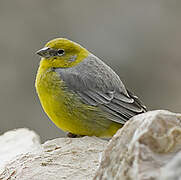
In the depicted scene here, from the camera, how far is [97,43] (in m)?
12.6

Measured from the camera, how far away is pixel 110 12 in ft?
46.2

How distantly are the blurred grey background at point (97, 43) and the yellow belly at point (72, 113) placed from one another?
5257mm

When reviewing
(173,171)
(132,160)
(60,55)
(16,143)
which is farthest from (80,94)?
(173,171)

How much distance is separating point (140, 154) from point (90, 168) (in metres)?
1.31

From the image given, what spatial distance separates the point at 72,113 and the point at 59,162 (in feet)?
3.11

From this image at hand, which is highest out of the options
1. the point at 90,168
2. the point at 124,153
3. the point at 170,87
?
the point at 124,153

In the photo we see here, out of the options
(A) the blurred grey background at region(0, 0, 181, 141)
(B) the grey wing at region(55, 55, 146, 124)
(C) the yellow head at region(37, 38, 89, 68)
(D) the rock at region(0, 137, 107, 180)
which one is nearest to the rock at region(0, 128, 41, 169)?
(D) the rock at region(0, 137, 107, 180)

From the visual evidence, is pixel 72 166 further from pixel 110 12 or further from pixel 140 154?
pixel 110 12

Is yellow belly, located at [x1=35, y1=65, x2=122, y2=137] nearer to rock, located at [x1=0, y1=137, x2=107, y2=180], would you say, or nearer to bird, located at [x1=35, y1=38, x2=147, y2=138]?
bird, located at [x1=35, y1=38, x2=147, y2=138]

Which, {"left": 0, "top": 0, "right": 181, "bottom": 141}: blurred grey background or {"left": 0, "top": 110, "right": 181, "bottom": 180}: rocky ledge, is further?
{"left": 0, "top": 0, "right": 181, "bottom": 141}: blurred grey background

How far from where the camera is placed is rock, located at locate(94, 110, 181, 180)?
2.62 metres

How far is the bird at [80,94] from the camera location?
16.3ft

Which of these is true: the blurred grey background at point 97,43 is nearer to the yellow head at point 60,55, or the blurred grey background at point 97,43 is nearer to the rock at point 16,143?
the rock at point 16,143

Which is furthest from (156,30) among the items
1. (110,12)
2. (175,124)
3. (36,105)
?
(175,124)
